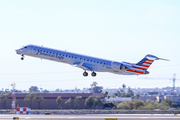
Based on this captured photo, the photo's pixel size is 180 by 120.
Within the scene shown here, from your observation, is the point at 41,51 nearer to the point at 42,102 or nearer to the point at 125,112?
the point at 125,112

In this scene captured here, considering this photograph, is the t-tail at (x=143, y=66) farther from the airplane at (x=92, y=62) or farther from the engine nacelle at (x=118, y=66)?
the engine nacelle at (x=118, y=66)

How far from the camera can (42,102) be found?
111 meters

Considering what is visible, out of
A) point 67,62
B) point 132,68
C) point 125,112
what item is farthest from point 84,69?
point 125,112

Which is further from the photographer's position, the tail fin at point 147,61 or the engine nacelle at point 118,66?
the tail fin at point 147,61

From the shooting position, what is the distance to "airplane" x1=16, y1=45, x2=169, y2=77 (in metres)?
65.0

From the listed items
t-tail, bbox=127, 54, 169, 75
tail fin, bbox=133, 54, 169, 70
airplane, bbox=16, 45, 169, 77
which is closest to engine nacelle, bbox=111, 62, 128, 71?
airplane, bbox=16, 45, 169, 77

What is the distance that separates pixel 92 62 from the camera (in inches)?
2625

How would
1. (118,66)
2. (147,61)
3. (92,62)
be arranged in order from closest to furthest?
(118,66) → (147,61) → (92,62)

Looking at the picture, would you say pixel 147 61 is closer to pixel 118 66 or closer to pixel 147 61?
pixel 147 61

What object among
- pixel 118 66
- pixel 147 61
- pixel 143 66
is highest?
pixel 147 61

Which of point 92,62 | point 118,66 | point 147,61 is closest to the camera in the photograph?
point 118,66

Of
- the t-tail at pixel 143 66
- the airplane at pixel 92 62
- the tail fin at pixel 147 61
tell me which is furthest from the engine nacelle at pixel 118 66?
the tail fin at pixel 147 61

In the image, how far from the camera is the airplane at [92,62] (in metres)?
65.0

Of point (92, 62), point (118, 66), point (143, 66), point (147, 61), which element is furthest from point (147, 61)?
point (92, 62)
